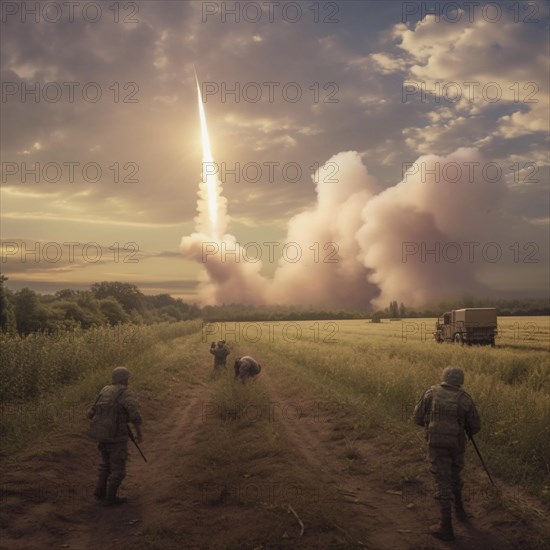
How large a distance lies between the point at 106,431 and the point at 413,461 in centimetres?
608

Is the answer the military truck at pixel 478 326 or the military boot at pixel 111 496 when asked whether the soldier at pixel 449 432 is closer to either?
the military boot at pixel 111 496

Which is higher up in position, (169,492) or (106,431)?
(106,431)

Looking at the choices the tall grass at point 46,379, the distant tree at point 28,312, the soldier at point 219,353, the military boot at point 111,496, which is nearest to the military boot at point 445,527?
the military boot at point 111,496

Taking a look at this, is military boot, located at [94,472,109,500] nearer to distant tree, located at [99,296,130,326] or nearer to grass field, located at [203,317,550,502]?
grass field, located at [203,317,550,502]

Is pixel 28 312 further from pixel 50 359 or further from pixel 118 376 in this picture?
pixel 118 376

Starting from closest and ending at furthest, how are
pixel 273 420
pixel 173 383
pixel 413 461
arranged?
pixel 413 461 → pixel 273 420 → pixel 173 383

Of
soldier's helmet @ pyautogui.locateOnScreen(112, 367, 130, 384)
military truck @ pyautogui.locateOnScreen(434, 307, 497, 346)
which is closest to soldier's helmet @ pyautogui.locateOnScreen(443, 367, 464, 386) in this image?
soldier's helmet @ pyautogui.locateOnScreen(112, 367, 130, 384)

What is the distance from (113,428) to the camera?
8742 millimetres

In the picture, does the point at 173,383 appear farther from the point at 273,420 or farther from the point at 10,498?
the point at 10,498

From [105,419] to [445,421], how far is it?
5365 millimetres

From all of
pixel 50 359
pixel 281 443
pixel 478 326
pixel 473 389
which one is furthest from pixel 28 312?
pixel 473 389

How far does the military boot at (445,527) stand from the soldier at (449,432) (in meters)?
0.04

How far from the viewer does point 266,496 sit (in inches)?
341

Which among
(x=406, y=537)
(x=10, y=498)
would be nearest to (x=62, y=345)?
(x=10, y=498)
